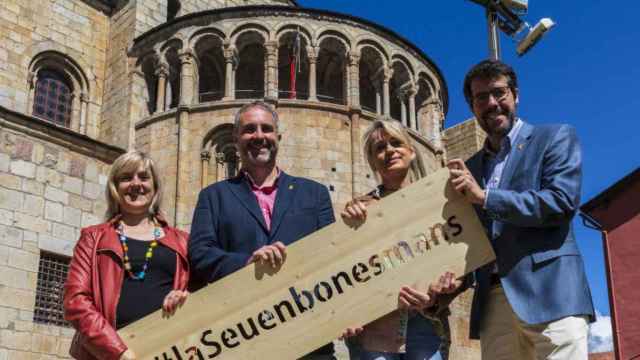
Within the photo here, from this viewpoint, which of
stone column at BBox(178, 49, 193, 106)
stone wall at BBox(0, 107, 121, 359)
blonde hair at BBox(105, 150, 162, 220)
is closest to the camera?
blonde hair at BBox(105, 150, 162, 220)

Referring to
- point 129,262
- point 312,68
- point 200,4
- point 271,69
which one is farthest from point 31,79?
point 129,262

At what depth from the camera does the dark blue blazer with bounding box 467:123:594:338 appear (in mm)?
4055

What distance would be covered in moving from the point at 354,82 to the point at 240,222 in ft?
55.9

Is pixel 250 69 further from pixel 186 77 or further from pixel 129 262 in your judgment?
pixel 129 262

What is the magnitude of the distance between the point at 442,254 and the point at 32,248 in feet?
46.4

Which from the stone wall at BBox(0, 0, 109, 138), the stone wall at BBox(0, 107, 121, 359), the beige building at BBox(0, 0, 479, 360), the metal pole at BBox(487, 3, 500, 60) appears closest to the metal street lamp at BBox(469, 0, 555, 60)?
the metal pole at BBox(487, 3, 500, 60)

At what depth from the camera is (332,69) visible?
2436 centimetres

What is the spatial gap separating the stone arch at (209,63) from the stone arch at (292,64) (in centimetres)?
188

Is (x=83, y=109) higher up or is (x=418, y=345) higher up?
(x=83, y=109)

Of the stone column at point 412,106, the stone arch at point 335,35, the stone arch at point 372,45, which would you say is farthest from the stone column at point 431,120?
the stone arch at point 335,35

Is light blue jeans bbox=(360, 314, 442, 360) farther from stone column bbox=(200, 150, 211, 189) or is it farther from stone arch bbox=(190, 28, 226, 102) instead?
stone arch bbox=(190, 28, 226, 102)

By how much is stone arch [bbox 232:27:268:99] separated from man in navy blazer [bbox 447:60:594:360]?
17739mm

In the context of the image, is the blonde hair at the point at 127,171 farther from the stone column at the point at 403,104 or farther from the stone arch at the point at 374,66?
the stone column at the point at 403,104

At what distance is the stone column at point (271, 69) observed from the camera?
20.8 m
